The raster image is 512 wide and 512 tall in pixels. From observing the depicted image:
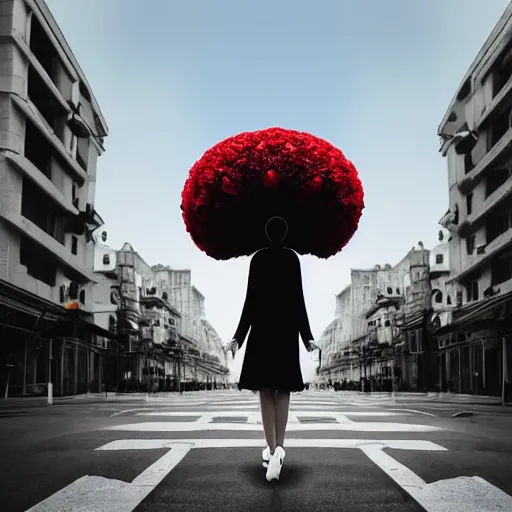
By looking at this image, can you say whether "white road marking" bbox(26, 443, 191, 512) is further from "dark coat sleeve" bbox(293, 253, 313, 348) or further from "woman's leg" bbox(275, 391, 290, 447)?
"dark coat sleeve" bbox(293, 253, 313, 348)

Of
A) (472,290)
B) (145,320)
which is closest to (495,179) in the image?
(472,290)

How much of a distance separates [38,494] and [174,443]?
2.62m

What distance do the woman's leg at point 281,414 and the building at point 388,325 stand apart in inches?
1771

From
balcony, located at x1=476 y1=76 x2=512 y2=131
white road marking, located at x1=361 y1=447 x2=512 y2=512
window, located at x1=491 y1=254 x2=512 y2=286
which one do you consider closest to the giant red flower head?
white road marking, located at x1=361 y1=447 x2=512 y2=512

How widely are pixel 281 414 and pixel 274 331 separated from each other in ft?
1.77

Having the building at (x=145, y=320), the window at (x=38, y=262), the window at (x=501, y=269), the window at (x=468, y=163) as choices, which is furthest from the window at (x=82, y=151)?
the window at (x=501, y=269)

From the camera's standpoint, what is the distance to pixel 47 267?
27328mm

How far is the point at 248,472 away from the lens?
4.87 m

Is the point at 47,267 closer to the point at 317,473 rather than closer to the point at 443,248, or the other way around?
the point at 317,473

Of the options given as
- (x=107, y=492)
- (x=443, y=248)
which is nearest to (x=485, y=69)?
(x=107, y=492)

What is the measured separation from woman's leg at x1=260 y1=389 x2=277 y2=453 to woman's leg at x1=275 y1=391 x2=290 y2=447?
0.08 ft

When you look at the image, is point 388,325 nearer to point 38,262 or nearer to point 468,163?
point 468,163

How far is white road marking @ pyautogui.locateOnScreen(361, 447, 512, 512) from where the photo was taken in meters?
3.64

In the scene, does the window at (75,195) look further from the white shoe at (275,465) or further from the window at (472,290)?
the white shoe at (275,465)
